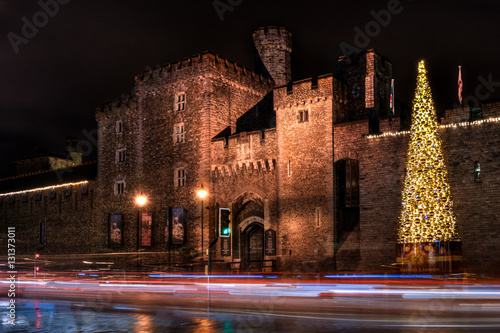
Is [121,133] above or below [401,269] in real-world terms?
above

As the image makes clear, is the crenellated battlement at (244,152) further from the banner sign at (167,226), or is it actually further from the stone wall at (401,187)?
the stone wall at (401,187)

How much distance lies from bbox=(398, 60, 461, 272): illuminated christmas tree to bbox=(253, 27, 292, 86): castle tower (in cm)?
1751

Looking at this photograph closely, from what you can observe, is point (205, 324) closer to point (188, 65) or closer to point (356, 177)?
point (356, 177)

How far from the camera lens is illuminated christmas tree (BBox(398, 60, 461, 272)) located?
907 inches

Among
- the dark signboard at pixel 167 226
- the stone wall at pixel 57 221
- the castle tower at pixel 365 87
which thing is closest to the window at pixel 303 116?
the castle tower at pixel 365 87

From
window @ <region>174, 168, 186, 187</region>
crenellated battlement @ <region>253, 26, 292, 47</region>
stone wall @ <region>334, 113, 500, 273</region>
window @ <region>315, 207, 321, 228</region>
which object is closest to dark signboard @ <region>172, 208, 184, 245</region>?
window @ <region>174, 168, 186, 187</region>

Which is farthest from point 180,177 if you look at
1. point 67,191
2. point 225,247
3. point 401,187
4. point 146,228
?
point 401,187

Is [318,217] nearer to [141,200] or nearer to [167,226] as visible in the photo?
[167,226]

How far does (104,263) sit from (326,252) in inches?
666

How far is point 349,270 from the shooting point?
91.5 feet

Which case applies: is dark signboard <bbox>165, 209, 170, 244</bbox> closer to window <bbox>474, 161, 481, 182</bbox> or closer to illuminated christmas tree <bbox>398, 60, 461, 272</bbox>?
illuminated christmas tree <bbox>398, 60, 461, 272</bbox>

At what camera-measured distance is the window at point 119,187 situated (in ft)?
132

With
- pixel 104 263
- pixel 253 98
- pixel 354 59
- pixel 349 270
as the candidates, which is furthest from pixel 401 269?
pixel 104 263

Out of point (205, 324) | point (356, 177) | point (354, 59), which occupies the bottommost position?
point (205, 324)
